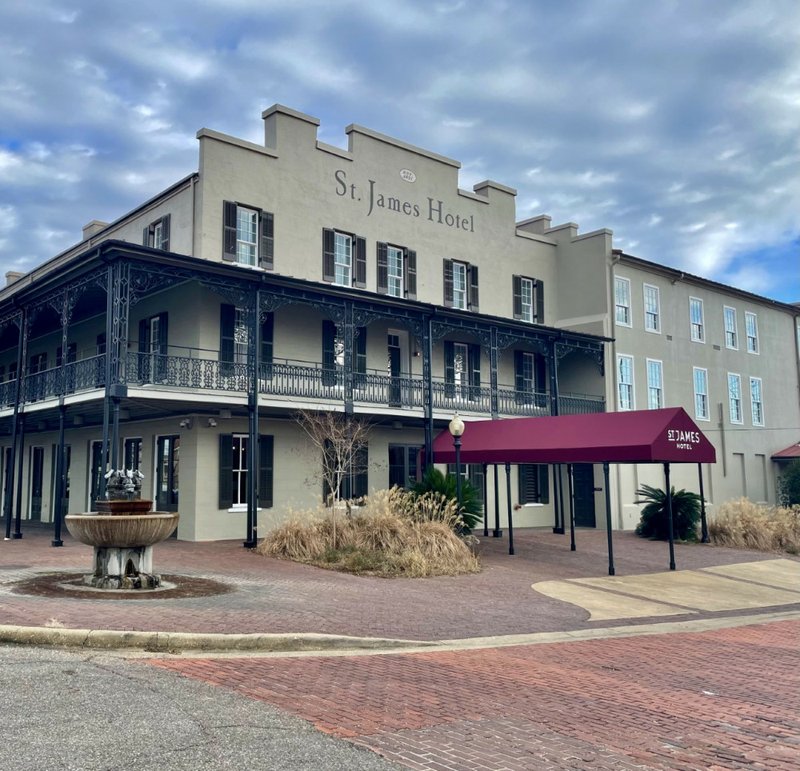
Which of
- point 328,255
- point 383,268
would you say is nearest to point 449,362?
point 383,268

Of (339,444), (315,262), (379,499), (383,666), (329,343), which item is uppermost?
(315,262)

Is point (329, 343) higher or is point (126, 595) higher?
point (329, 343)

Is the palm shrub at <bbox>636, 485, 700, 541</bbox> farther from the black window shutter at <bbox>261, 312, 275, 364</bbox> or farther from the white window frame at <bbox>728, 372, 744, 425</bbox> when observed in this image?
the black window shutter at <bbox>261, 312, 275, 364</bbox>

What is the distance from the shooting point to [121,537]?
11.8m

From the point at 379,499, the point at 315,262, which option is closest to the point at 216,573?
the point at 379,499

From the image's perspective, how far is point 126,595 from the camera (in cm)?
1132

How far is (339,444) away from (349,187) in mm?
8527

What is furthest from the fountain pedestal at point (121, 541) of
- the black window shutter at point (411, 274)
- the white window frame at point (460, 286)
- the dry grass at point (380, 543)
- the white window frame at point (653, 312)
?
the white window frame at point (653, 312)

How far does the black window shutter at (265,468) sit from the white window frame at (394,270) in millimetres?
6399

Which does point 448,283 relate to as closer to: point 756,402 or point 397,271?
point 397,271

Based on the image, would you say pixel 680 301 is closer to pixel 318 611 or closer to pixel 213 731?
pixel 318 611

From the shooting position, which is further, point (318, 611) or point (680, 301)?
point (680, 301)

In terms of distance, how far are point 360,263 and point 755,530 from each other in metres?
13.8

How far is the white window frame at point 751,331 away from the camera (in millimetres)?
36688
